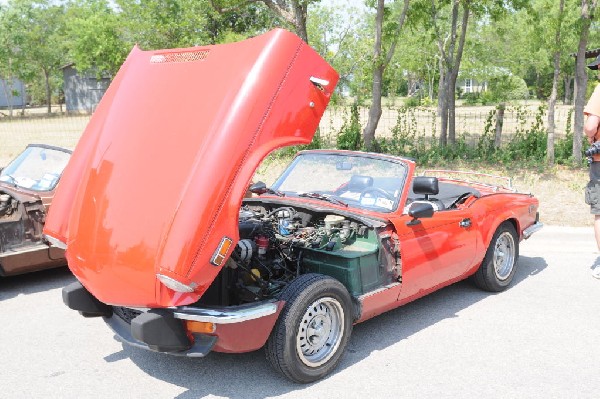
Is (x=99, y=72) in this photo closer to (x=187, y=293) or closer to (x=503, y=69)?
(x=503, y=69)

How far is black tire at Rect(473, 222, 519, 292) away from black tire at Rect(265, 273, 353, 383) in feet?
6.90

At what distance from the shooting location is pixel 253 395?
3812 mm

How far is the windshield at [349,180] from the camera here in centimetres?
489

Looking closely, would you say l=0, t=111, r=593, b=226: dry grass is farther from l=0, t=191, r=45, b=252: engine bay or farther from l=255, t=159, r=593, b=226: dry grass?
l=0, t=191, r=45, b=252: engine bay

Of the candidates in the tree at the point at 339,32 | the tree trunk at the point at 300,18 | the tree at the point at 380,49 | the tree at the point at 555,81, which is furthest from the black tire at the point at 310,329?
the tree at the point at 339,32

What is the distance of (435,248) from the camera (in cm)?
487

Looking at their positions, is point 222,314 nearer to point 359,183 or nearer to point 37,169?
point 359,183

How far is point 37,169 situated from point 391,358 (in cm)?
481

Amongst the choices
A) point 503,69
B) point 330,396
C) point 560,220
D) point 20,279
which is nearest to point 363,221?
point 330,396

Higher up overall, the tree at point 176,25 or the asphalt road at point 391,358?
the tree at point 176,25

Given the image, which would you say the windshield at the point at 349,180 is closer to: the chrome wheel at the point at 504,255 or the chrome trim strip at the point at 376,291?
the chrome trim strip at the point at 376,291

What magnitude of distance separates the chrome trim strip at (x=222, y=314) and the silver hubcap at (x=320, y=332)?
38cm

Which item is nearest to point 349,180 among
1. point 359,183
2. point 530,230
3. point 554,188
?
point 359,183

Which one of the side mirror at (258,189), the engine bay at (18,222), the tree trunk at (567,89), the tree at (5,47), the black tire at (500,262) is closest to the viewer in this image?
the side mirror at (258,189)
